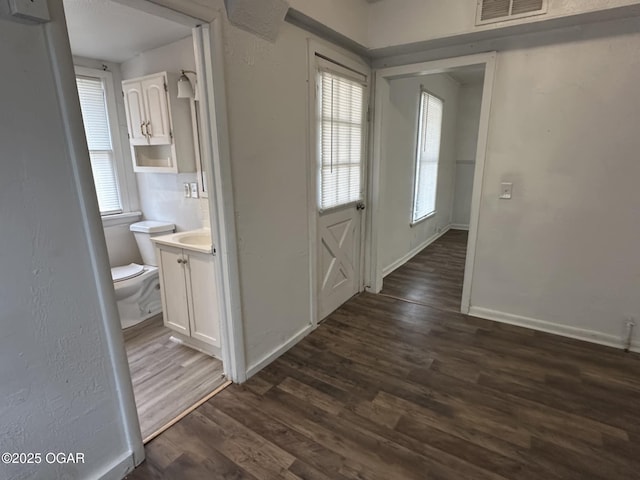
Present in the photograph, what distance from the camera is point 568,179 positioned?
255 cm

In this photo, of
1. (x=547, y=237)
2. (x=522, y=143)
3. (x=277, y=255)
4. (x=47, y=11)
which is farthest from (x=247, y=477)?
(x=522, y=143)

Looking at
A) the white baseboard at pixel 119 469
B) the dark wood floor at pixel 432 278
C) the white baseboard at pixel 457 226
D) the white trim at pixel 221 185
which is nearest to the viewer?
the white baseboard at pixel 119 469

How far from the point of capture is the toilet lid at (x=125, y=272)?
9.62 feet

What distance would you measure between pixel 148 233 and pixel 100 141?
1066 millimetres

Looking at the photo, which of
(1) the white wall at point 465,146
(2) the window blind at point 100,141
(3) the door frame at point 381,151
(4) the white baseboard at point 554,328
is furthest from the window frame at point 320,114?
(1) the white wall at point 465,146

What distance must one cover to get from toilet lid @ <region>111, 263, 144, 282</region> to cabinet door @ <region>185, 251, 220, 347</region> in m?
0.93

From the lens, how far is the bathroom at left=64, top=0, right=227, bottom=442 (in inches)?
88.1

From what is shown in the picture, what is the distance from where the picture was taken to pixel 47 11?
1.11 m

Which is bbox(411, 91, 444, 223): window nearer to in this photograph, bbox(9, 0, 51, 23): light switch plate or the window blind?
the window blind

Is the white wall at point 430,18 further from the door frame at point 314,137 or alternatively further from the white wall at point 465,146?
the white wall at point 465,146

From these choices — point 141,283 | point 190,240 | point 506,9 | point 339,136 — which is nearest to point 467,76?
point 506,9

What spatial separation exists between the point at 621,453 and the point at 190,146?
3534 mm

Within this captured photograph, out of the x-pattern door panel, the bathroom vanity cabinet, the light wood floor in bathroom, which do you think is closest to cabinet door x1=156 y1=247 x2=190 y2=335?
the bathroom vanity cabinet

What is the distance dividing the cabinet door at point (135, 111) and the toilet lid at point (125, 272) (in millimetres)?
1182
